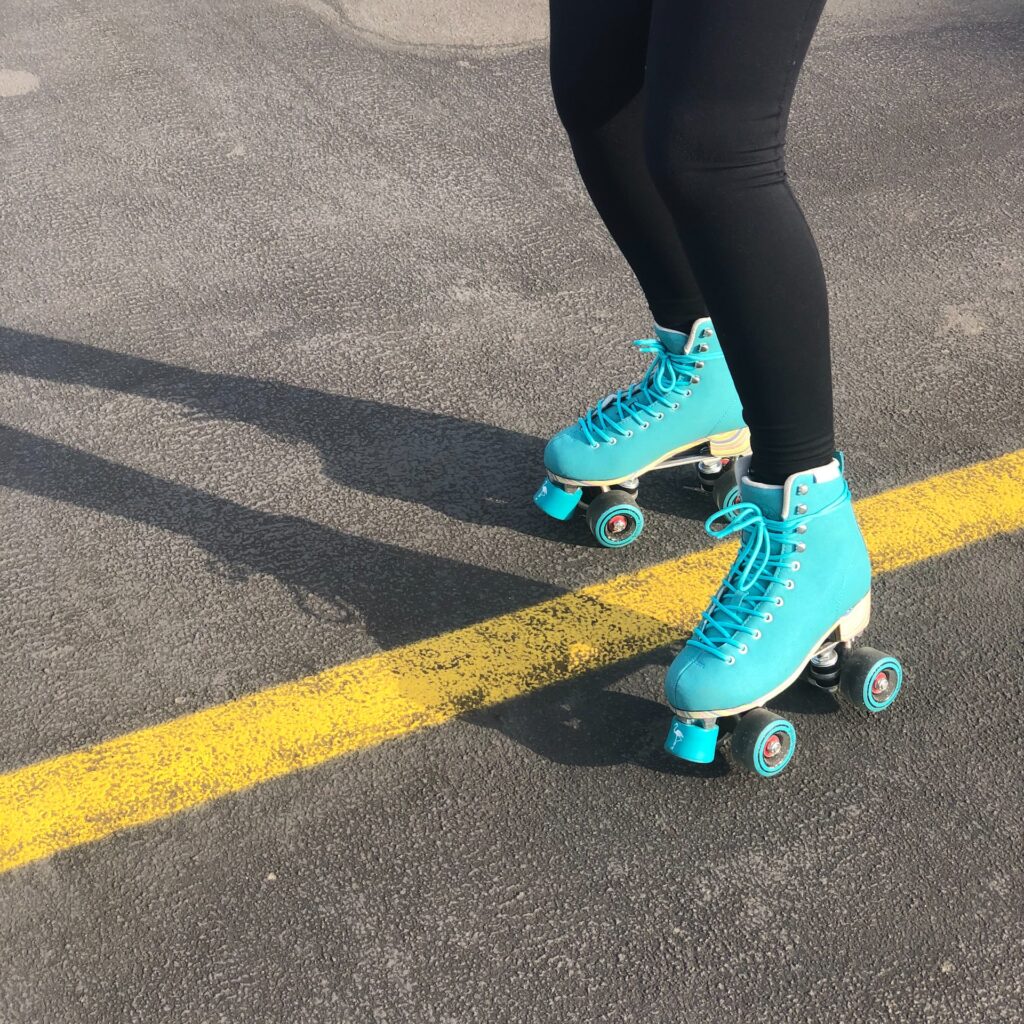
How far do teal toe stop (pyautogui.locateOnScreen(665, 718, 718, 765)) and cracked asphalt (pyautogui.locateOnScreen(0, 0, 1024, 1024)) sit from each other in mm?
69

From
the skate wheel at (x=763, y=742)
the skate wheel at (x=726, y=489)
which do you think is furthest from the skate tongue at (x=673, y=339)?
the skate wheel at (x=763, y=742)

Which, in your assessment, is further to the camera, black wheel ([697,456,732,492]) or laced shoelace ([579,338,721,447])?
black wheel ([697,456,732,492])

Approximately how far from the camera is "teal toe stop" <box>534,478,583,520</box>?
279cm

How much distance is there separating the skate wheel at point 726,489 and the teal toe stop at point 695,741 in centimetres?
73

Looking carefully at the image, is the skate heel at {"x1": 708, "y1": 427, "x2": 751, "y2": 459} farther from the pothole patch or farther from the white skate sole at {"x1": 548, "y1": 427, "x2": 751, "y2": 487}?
the pothole patch

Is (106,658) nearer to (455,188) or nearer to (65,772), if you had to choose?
(65,772)

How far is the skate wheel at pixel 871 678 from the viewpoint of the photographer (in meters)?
2.31

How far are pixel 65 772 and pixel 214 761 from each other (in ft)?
0.86

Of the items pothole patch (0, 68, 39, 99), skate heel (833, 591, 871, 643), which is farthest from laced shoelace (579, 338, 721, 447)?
pothole patch (0, 68, 39, 99)

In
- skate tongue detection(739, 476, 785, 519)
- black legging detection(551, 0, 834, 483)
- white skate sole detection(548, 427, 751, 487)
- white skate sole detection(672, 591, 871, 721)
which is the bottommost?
white skate sole detection(548, 427, 751, 487)

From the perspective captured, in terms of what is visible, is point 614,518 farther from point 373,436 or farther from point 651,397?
point 373,436

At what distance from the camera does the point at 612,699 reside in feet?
7.97

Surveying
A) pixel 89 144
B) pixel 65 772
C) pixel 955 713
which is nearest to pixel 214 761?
pixel 65 772

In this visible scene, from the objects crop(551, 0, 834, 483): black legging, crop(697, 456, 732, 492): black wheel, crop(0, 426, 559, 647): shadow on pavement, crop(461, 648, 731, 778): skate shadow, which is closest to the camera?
crop(551, 0, 834, 483): black legging
